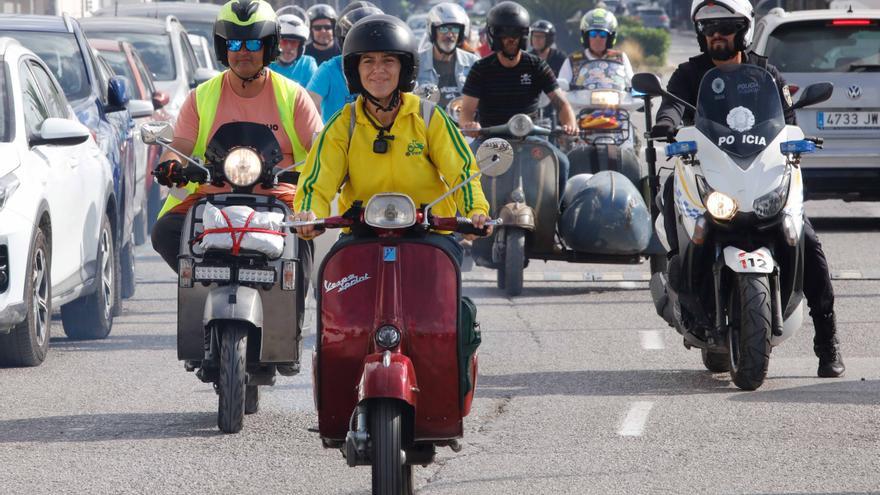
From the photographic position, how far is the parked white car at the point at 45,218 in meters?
9.50

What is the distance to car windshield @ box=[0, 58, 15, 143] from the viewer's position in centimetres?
1007

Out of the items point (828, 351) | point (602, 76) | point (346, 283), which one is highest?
point (602, 76)

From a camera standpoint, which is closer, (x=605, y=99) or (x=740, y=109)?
(x=740, y=109)

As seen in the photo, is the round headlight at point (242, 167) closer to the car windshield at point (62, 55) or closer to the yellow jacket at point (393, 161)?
the yellow jacket at point (393, 161)

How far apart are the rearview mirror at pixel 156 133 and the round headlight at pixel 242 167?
263 millimetres

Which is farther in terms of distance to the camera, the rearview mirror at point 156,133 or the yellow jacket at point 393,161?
the rearview mirror at point 156,133

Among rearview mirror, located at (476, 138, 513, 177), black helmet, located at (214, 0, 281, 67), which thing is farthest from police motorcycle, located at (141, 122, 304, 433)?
rearview mirror, located at (476, 138, 513, 177)

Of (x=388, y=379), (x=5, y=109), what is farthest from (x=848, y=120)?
(x=388, y=379)

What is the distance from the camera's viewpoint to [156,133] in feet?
25.5

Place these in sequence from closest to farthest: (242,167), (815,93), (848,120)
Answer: (242,167) < (815,93) < (848,120)

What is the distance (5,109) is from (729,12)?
12.5 ft

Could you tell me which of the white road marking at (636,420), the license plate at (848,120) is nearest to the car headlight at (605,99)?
the license plate at (848,120)

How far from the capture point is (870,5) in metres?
35.3

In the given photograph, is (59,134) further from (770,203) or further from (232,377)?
(770,203)
